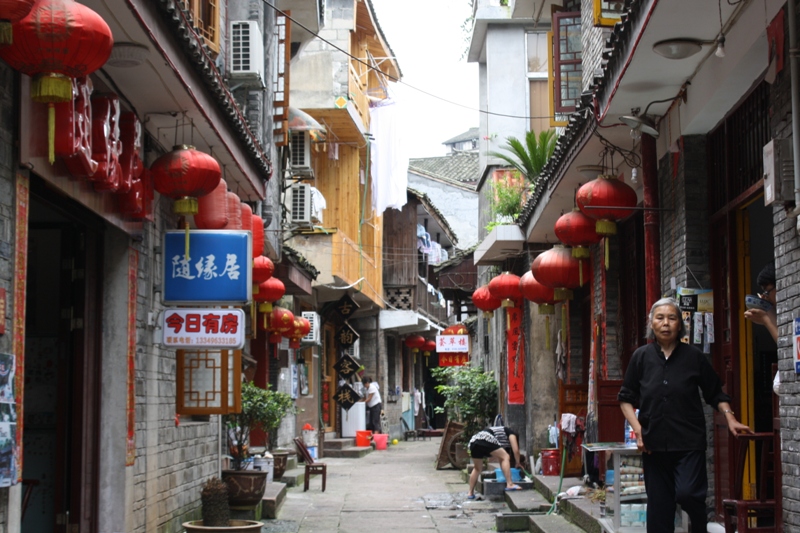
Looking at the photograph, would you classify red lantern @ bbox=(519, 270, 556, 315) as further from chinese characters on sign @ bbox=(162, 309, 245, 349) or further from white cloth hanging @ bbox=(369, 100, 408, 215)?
white cloth hanging @ bbox=(369, 100, 408, 215)

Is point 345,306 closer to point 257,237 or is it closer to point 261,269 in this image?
point 261,269

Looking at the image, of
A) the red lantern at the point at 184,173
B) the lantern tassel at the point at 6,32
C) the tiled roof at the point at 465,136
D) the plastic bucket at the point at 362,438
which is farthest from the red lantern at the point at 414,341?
the tiled roof at the point at 465,136

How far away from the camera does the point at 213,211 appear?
9.84m

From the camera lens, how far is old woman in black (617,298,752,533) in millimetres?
6250

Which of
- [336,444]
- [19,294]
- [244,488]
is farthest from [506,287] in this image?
[19,294]

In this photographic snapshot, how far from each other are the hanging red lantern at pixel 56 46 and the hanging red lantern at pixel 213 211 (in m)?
3.90

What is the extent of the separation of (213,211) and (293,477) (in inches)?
348

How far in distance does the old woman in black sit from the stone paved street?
6.08m

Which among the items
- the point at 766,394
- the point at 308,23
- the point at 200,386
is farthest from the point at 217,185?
the point at 308,23

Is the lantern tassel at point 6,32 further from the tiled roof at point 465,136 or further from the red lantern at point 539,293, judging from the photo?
the tiled roof at point 465,136

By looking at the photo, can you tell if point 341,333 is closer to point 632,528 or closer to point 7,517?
point 632,528

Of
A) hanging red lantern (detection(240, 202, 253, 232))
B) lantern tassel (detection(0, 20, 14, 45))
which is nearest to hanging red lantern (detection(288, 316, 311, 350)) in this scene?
hanging red lantern (detection(240, 202, 253, 232))

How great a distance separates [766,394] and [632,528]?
2182 millimetres

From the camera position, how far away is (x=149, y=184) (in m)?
9.12
